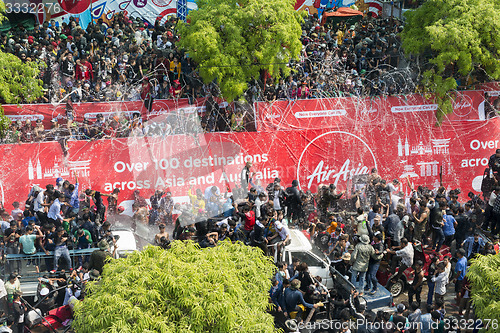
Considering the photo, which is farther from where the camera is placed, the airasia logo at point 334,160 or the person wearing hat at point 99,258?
the airasia logo at point 334,160

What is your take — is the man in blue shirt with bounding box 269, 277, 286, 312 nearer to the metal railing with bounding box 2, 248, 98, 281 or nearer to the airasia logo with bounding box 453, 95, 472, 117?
the metal railing with bounding box 2, 248, 98, 281

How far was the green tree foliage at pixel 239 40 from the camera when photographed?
18.2 metres

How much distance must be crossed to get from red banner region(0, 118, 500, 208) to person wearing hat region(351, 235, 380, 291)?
17.2 feet

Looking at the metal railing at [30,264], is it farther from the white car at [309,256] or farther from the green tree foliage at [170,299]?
the white car at [309,256]

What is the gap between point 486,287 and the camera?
36.3ft

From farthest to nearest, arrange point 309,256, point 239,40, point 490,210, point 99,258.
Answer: point 239,40
point 490,210
point 309,256
point 99,258

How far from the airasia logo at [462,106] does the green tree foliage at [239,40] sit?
5293 millimetres

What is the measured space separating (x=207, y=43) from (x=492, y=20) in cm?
854

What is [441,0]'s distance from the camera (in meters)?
20.0

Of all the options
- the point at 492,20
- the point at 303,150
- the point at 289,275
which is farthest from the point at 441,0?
the point at 289,275

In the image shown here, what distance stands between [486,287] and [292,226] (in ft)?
17.9

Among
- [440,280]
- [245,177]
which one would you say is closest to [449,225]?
[440,280]

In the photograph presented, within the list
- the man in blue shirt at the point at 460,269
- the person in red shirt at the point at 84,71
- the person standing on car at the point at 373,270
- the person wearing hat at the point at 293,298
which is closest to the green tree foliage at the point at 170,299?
the person wearing hat at the point at 293,298

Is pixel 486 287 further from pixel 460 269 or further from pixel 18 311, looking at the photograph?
pixel 18 311
